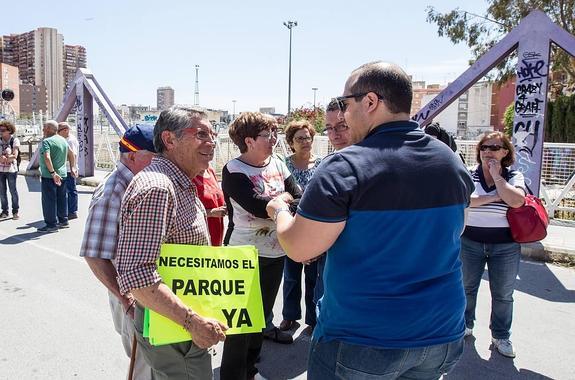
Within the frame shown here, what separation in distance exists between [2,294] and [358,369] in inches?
182

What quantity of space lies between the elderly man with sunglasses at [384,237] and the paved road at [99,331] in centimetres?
194

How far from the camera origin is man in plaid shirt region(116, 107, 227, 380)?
5.63 feet

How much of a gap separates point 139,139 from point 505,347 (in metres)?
3.14

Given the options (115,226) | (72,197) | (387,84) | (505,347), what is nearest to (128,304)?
(115,226)

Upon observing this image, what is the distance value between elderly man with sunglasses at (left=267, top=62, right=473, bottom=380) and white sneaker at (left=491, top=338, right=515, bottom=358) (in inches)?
91.2

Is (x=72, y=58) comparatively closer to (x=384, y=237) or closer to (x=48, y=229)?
(x=48, y=229)

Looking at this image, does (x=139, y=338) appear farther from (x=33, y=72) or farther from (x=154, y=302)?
(x=33, y=72)

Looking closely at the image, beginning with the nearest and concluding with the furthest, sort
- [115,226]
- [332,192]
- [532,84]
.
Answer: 1. [332,192]
2. [115,226]
3. [532,84]

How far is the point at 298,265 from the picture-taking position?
3.99 m

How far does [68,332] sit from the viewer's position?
159 inches

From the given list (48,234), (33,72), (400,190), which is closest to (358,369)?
(400,190)

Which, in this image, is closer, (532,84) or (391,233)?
(391,233)

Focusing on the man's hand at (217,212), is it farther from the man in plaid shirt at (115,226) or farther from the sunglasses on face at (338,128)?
the sunglasses on face at (338,128)

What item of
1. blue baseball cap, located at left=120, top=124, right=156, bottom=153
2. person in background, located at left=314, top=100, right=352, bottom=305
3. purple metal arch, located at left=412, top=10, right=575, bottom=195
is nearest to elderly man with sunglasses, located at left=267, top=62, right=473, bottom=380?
blue baseball cap, located at left=120, top=124, right=156, bottom=153
